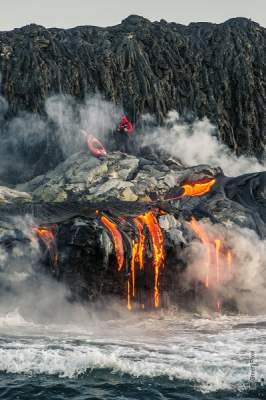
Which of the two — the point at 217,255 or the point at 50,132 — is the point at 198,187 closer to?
the point at 217,255

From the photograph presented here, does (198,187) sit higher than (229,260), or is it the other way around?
(198,187)

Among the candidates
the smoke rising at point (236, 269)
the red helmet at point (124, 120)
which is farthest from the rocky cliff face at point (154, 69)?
the smoke rising at point (236, 269)

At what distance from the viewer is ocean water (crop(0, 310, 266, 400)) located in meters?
13.1

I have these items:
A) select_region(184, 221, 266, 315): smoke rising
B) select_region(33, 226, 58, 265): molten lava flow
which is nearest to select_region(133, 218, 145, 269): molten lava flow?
select_region(184, 221, 266, 315): smoke rising

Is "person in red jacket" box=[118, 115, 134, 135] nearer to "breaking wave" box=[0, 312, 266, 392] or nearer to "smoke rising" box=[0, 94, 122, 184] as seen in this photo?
"smoke rising" box=[0, 94, 122, 184]

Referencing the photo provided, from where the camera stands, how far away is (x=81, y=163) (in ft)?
90.2

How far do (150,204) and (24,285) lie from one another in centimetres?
545

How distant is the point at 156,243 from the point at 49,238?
12.1ft

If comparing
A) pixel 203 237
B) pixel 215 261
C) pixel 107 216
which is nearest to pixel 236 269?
pixel 215 261

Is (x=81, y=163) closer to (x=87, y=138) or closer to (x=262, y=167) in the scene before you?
(x=87, y=138)

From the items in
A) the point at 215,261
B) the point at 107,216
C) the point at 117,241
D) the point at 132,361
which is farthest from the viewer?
the point at 215,261

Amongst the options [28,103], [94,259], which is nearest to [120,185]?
[94,259]

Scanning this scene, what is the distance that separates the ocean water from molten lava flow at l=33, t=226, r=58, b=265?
263cm

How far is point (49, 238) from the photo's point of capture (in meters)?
22.4
